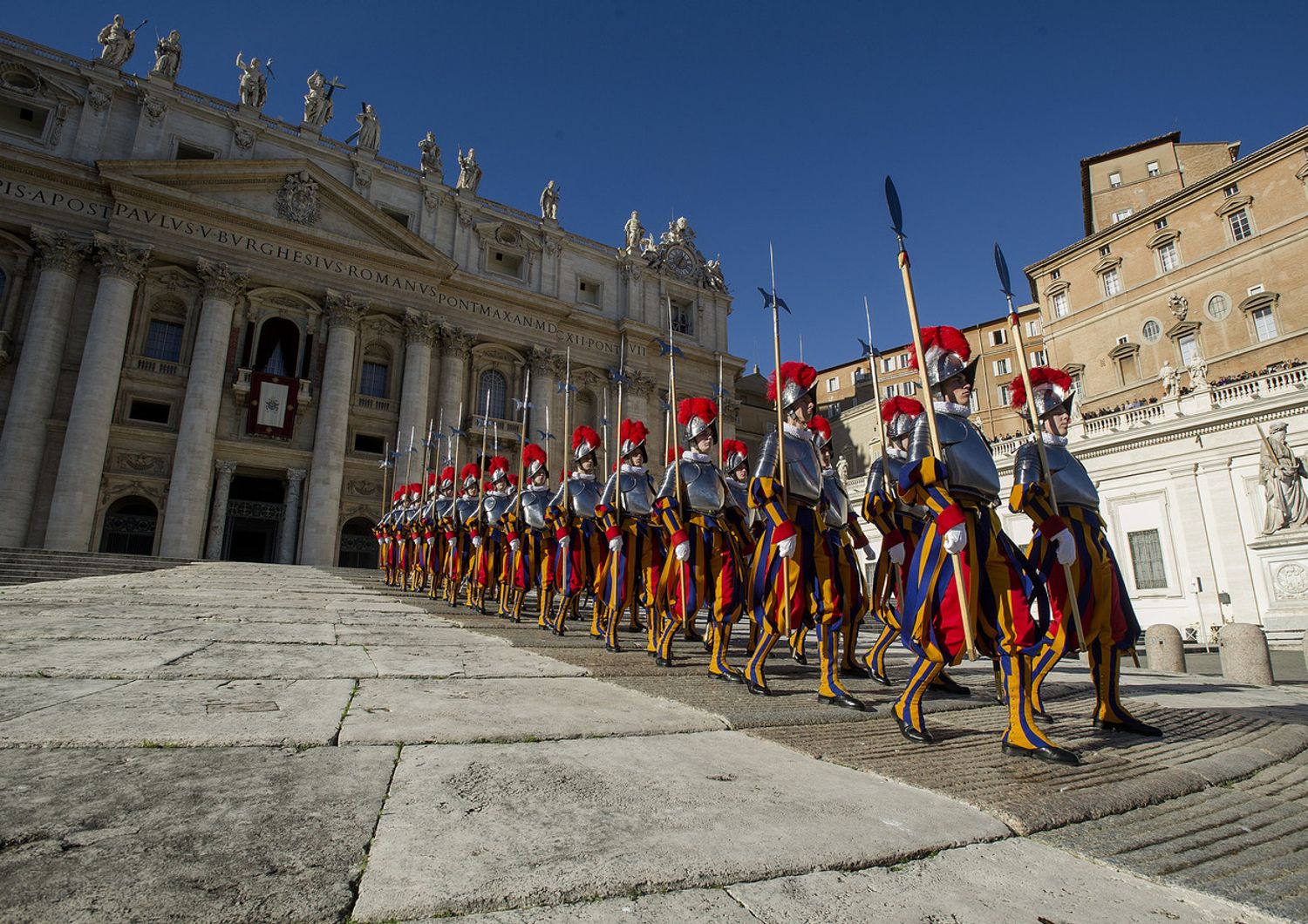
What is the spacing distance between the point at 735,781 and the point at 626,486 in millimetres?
6160

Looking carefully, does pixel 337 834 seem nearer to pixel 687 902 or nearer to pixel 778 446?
pixel 687 902

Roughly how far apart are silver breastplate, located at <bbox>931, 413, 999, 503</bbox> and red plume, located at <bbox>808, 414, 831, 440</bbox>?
2.07 meters

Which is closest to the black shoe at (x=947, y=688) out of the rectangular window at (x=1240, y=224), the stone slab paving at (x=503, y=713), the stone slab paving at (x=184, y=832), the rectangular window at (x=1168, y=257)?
the stone slab paving at (x=503, y=713)

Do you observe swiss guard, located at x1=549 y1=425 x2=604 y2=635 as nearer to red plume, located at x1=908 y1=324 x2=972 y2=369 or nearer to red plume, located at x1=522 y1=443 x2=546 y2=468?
red plume, located at x1=522 y1=443 x2=546 y2=468

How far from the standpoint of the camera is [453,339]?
30.9 m

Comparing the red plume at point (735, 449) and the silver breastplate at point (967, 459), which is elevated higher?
the red plume at point (735, 449)

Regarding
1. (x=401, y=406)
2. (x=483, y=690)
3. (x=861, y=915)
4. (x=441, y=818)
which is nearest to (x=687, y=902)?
(x=861, y=915)

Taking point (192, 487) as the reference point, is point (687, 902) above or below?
below

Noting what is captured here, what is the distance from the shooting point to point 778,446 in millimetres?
5445

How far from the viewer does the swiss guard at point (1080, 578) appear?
4172 millimetres

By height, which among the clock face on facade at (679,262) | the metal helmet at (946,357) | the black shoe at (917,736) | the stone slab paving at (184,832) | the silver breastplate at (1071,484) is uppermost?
the clock face on facade at (679,262)

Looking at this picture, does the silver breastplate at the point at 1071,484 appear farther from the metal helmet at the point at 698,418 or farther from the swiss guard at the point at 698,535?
the metal helmet at the point at 698,418

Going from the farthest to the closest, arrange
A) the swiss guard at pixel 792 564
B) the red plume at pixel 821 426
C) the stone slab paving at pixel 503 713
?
1. the red plume at pixel 821 426
2. the swiss guard at pixel 792 564
3. the stone slab paving at pixel 503 713

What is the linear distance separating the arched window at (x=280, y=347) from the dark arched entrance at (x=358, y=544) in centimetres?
682
